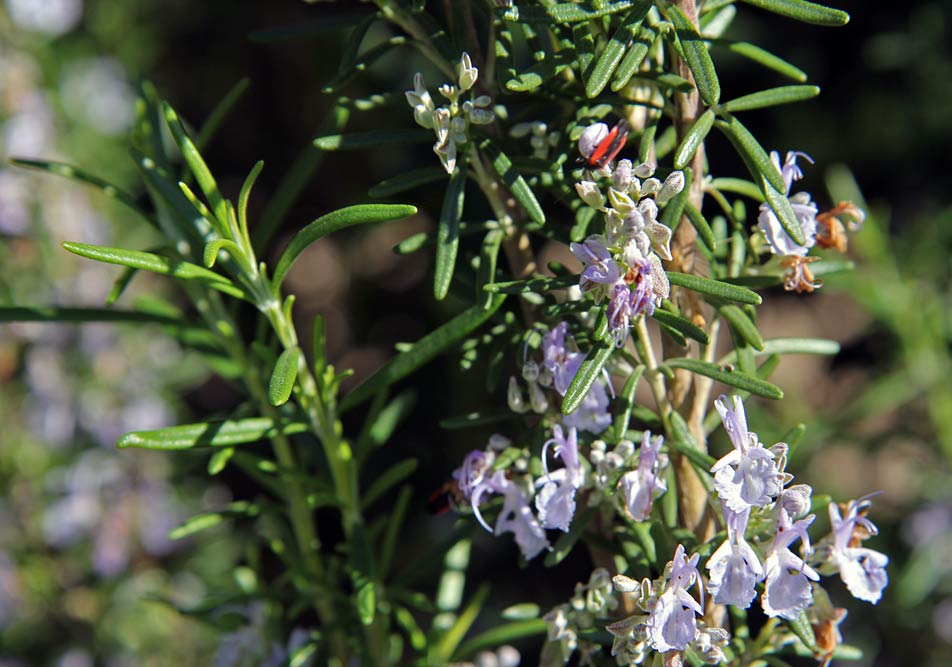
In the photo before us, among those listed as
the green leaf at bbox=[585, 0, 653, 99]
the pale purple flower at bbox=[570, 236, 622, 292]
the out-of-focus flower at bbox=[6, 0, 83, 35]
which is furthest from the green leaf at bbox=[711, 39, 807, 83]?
the out-of-focus flower at bbox=[6, 0, 83, 35]

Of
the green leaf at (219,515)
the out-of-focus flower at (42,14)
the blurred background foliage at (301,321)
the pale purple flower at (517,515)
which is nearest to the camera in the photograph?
the pale purple flower at (517,515)

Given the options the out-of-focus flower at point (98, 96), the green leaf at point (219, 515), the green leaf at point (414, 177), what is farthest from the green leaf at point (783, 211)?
the out-of-focus flower at point (98, 96)

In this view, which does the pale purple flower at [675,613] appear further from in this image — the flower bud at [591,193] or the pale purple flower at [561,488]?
the flower bud at [591,193]

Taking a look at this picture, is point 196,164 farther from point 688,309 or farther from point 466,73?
point 688,309

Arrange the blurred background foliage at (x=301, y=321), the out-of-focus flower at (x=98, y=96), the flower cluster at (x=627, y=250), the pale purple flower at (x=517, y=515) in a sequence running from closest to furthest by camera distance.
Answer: the flower cluster at (x=627, y=250) < the pale purple flower at (x=517, y=515) < the blurred background foliage at (x=301, y=321) < the out-of-focus flower at (x=98, y=96)

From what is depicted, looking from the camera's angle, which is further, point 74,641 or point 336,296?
point 336,296

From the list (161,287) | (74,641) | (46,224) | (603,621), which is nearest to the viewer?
(603,621)

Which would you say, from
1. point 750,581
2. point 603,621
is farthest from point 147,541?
point 750,581

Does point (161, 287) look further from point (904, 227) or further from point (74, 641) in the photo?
point (904, 227)
